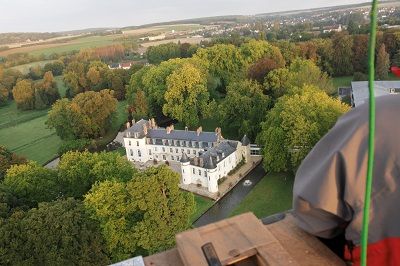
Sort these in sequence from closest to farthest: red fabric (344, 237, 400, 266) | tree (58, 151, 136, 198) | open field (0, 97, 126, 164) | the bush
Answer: red fabric (344, 237, 400, 266), tree (58, 151, 136, 198), the bush, open field (0, 97, 126, 164)

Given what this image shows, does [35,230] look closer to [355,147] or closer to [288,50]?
[355,147]

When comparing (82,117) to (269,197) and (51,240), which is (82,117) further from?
(51,240)

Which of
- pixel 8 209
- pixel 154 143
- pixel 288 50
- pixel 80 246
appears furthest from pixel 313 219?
pixel 288 50

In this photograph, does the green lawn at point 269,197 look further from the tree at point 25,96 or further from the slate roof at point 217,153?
the tree at point 25,96

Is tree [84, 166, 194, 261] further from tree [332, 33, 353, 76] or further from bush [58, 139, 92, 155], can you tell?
tree [332, 33, 353, 76]

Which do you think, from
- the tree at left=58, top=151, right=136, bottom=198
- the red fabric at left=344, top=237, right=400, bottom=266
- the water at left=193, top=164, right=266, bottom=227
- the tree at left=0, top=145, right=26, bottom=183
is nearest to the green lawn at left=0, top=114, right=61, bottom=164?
the tree at left=0, top=145, right=26, bottom=183

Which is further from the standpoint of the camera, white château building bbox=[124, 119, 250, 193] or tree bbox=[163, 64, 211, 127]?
tree bbox=[163, 64, 211, 127]

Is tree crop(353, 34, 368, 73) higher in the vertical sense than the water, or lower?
higher
